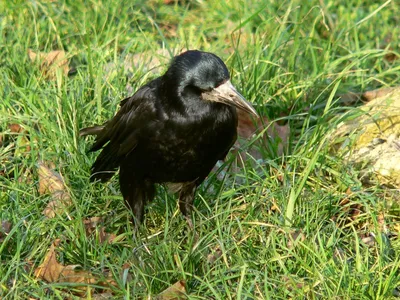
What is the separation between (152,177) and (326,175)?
3.46ft

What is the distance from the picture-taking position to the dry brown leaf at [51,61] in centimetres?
596

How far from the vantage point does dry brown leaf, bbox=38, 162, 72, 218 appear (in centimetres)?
472

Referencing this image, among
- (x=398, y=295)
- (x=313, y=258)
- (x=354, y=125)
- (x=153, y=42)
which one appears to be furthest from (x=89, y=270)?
(x=153, y=42)

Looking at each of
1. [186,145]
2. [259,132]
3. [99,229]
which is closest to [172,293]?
[99,229]

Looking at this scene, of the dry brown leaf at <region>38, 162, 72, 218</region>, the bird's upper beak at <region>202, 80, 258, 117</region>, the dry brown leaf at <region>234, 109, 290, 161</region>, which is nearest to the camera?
the bird's upper beak at <region>202, 80, 258, 117</region>

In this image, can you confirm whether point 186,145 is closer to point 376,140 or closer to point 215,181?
point 215,181

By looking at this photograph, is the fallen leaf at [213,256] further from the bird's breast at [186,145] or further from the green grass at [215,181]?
the bird's breast at [186,145]

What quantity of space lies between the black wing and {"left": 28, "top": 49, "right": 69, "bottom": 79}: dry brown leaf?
934 mm

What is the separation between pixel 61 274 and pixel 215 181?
51.4 inches

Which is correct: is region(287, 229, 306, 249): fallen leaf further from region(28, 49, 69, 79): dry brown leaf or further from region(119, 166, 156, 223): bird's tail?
region(28, 49, 69, 79): dry brown leaf


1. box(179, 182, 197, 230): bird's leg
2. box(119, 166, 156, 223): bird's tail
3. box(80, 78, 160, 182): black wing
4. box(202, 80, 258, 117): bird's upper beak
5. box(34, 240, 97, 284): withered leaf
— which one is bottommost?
box(179, 182, 197, 230): bird's leg

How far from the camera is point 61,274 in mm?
4219

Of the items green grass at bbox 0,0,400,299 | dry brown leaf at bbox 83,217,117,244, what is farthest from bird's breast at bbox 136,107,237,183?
dry brown leaf at bbox 83,217,117,244

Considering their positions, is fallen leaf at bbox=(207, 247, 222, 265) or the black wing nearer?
fallen leaf at bbox=(207, 247, 222, 265)
